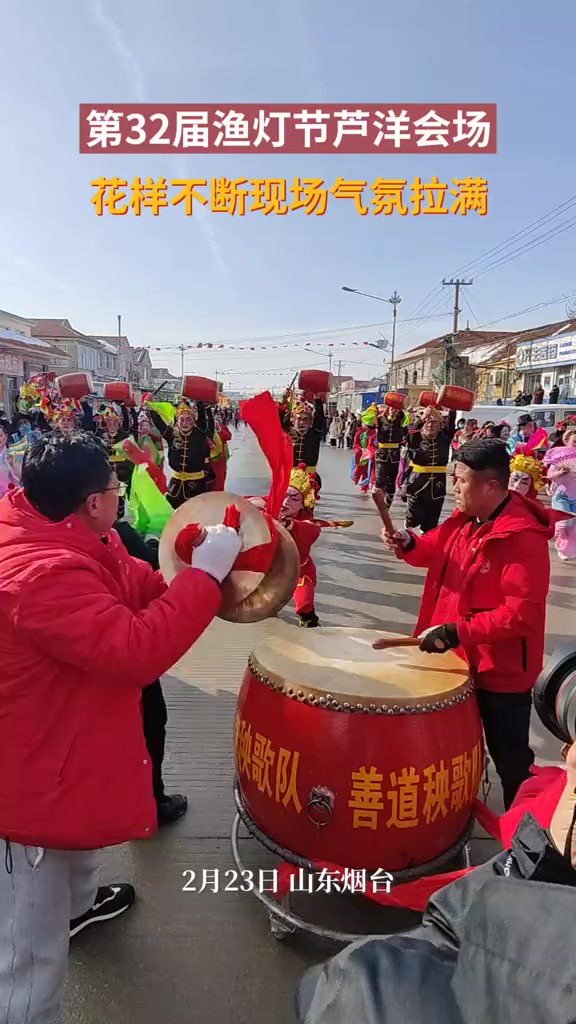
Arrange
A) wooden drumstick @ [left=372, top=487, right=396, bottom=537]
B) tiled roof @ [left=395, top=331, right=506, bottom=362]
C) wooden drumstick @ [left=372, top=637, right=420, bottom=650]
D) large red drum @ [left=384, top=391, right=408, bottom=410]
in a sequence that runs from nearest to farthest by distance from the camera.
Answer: wooden drumstick @ [left=372, top=637, right=420, bottom=650] < wooden drumstick @ [left=372, top=487, right=396, bottom=537] < large red drum @ [left=384, top=391, right=408, bottom=410] < tiled roof @ [left=395, top=331, right=506, bottom=362]

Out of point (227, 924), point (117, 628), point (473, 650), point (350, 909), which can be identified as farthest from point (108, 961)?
point (473, 650)

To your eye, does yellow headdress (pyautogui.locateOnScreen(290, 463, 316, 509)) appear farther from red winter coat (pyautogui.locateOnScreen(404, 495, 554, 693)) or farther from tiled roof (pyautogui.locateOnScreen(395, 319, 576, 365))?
tiled roof (pyautogui.locateOnScreen(395, 319, 576, 365))

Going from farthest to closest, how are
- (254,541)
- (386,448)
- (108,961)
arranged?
(386,448)
(108,961)
(254,541)

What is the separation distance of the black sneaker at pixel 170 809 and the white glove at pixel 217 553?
1481 millimetres

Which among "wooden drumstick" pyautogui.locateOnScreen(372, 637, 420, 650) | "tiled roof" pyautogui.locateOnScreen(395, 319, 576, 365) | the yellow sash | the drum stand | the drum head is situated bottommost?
the drum stand

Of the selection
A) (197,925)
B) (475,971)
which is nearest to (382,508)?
(197,925)

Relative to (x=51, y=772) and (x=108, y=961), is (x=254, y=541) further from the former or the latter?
(x=108, y=961)

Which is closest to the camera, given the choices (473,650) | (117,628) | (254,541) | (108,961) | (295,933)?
(117,628)

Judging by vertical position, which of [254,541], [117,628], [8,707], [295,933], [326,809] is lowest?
[295,933]

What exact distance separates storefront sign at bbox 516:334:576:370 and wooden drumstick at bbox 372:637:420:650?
2006cm

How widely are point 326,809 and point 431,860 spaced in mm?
382

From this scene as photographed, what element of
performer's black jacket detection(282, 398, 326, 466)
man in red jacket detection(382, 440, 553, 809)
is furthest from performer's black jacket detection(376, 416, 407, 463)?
man in red jacket detection(382, 440, 553, 809)

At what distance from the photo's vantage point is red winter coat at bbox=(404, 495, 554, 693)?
6.47ft

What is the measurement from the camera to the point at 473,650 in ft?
6.86
